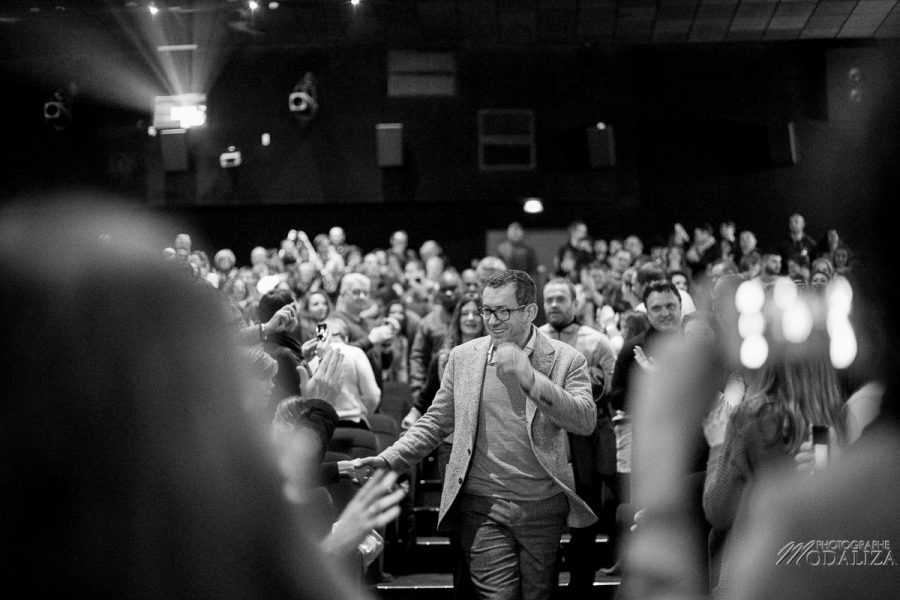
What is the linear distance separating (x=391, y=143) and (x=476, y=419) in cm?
1208

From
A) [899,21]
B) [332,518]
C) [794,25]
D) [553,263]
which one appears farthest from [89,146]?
[332,518]

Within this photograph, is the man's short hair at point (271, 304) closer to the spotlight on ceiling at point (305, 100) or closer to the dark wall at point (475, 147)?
the spotlight on ceiling at point (305, 100)

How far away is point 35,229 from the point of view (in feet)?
3.44

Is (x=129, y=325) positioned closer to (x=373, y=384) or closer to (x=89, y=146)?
(x=373, y=384)

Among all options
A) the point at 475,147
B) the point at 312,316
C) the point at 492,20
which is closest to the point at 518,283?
the point at 312,316

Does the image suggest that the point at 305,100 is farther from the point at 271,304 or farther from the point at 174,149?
the point at 271,304

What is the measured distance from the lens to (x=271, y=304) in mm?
5215

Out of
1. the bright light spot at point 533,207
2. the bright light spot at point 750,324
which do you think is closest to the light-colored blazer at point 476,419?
the bright light spot at point 750,324

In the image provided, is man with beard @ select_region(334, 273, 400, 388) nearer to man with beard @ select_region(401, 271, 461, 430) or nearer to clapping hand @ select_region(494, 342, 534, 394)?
man with beard @ select_region(401, 271, 461, 430)

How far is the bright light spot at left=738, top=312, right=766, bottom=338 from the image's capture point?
2328mm

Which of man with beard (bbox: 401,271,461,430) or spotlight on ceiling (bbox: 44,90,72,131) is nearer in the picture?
man with beard (bbox: 401,271,461,430)

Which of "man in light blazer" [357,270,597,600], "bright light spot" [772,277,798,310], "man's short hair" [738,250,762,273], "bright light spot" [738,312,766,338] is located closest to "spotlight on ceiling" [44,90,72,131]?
"man's short hair" [738,250,762,273]

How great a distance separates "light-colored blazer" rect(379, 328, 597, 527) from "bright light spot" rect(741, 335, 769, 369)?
5.31ft

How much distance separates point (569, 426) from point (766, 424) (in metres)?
1.75
